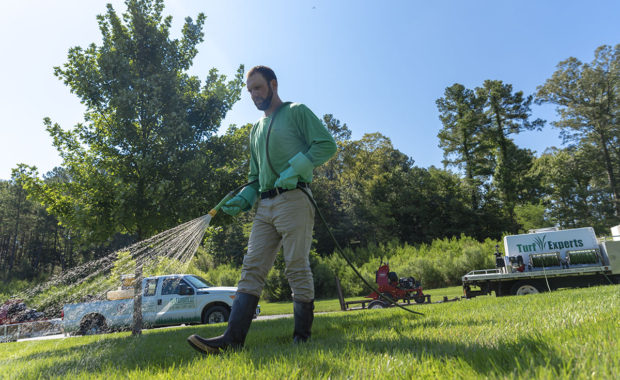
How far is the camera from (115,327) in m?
10.5

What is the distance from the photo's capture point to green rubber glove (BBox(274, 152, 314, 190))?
115 inches

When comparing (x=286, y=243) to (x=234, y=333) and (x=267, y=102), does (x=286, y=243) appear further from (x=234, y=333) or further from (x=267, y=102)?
(x=267, y=102)

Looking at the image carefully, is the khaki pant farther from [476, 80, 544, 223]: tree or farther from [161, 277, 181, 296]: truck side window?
[476, 80, 544, 223]: tree

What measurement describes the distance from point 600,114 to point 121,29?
45.3m

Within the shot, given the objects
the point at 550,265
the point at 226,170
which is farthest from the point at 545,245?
the point at 226,170

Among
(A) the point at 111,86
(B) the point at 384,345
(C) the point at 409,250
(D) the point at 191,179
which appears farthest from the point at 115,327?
(C) the point at 409,250

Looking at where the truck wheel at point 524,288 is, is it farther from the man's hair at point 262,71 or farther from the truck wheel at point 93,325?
the truck wheel at point 93,325

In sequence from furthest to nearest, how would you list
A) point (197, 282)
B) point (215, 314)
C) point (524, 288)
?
point (197, 282) < point (524, 288) < point (215, 314)

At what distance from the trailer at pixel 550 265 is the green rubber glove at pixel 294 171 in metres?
10.4

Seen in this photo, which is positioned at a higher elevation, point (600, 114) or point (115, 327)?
point (600, 114)

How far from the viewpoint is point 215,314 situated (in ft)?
38.1

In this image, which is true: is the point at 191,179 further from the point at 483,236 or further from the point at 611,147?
the point at 611,147

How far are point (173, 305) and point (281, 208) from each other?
10.5 meters

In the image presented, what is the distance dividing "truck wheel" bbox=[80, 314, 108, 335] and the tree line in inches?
86.8
